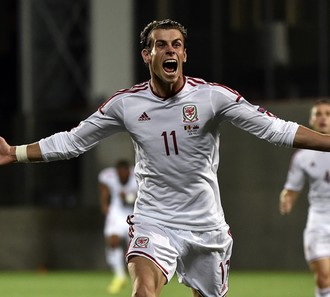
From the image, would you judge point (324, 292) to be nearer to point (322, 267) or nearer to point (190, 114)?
point (322, 267)

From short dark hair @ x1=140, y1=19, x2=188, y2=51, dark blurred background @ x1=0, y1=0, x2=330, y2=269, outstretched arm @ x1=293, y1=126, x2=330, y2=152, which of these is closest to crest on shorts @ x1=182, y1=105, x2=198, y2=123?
short dark hair @ x1=140, y1=19, x2=188, y2=51

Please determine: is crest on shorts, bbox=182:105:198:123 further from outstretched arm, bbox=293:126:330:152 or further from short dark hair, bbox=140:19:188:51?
outstretched arm, bbox=293:126:330:152

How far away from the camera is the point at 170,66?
25.7 feet

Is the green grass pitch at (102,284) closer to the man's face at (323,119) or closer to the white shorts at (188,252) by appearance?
the man's face at (323,119)

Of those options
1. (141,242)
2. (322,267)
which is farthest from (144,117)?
(322,267)

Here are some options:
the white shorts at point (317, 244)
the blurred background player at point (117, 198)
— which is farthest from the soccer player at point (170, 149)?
the blurred background player at point (117, 198)

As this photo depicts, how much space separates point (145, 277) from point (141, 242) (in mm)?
368

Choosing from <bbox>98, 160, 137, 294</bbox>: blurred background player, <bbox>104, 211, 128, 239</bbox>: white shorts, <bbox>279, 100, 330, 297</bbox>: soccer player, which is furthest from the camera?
<bbox>104, 211, 128, 239</bbox>: white shorts

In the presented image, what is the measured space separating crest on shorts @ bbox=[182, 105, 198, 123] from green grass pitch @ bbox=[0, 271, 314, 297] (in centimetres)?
725

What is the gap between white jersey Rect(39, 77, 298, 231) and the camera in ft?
26.0

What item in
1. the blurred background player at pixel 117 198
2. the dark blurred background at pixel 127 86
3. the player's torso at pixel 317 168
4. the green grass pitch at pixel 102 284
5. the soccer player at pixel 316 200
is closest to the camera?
the soccer player at pixel 316 200

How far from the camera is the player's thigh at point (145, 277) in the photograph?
294 inches

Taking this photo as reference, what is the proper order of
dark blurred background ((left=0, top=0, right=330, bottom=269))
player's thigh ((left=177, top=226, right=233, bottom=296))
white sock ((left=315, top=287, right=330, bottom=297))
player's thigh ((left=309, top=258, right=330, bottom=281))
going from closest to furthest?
player's thigh ((left=177, top=226, right=233, bottom=296))
white sock ((left=315, top=287, right=330, bottom=297))
player's thigh ((left=309, top=258, right=330, bottom=281))
dark blurred background ((left=0, top=0, right=330, bottom=269))

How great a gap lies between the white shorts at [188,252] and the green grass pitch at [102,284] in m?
6.71
